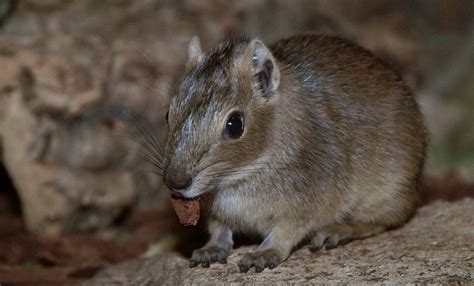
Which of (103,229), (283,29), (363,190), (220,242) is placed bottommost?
(103,229)

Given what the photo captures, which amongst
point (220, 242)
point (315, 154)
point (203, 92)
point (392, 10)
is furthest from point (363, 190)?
point (392, 10)

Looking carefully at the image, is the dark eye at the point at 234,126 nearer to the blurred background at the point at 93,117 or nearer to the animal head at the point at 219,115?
the animal head at the point at 219,115

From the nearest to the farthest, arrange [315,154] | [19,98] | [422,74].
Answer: [315,154] → [19,98] → [422,74]

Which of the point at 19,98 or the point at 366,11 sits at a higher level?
the point at 366,11

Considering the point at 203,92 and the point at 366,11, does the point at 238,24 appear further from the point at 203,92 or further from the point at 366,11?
the point at 203,92

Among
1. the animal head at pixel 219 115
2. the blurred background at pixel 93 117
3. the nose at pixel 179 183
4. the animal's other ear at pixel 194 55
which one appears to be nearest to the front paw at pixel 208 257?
the animal head at pixel 219 115

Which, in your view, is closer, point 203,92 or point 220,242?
point 203,92

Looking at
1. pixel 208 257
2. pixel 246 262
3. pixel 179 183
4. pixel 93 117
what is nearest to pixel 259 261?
pixel 246 262

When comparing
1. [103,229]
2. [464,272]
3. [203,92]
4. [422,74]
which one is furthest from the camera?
[422,74]
